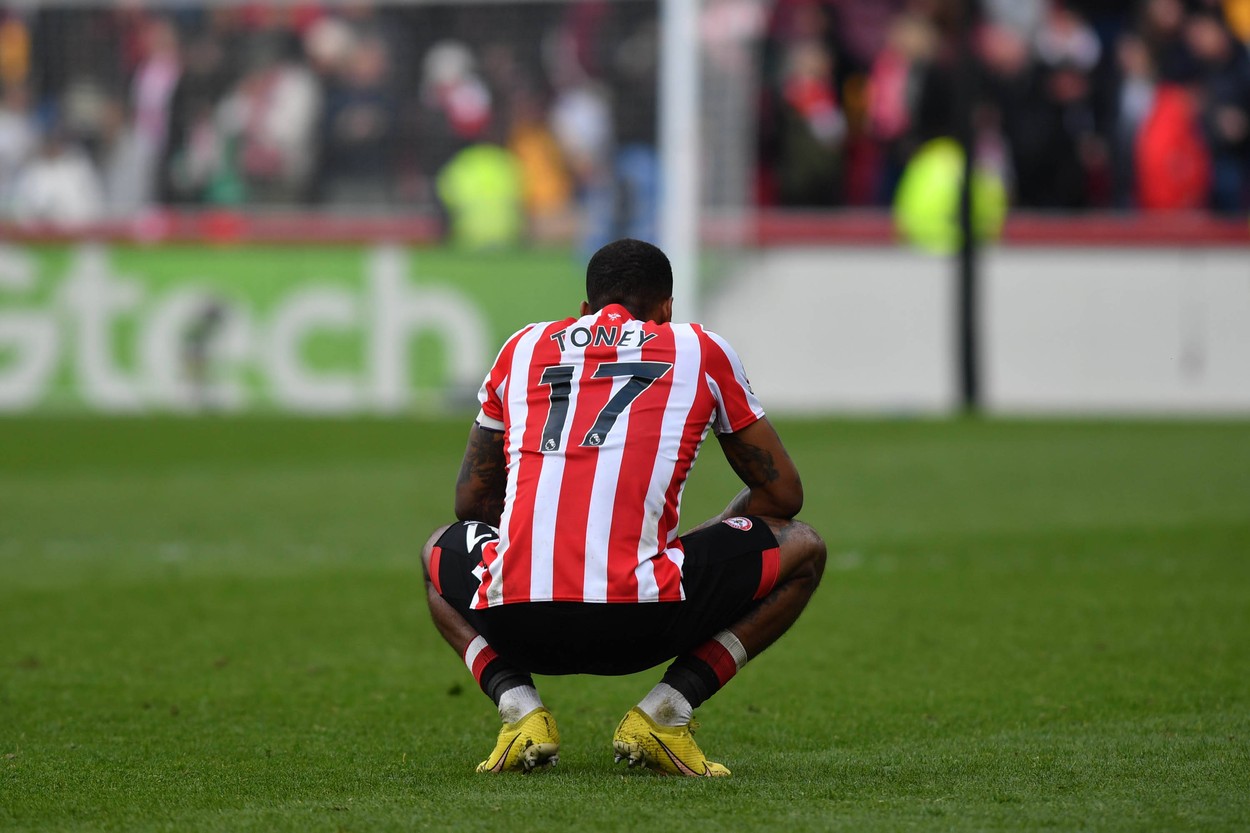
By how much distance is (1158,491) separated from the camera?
12914 mm

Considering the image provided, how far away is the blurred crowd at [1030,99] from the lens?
20.6 m

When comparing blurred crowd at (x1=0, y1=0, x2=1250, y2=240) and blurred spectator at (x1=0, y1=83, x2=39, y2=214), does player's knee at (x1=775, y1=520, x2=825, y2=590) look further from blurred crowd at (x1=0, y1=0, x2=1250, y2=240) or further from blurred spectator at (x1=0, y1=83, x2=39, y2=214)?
blurred spectator at (x1=0, y1=83, x2=39, y2=214)

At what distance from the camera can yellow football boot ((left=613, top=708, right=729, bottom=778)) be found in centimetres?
498

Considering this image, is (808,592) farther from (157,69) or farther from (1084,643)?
(157,69)

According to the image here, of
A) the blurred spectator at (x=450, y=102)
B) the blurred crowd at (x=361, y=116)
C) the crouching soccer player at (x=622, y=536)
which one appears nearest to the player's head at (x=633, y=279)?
the crouching soccer player at (x=622, y=536)

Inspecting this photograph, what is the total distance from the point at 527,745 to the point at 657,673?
2.34 meters

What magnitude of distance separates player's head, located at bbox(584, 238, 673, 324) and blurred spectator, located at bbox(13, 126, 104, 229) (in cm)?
1758

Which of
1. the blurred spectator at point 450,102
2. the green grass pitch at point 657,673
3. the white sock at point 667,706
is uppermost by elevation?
the blurred spectator at point 450,102

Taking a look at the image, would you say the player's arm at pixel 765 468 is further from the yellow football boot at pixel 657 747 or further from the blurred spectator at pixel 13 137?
the blurred spectator at pixel 13 137

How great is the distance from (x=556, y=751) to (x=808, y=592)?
2.58 feet

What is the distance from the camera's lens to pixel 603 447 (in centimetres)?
494

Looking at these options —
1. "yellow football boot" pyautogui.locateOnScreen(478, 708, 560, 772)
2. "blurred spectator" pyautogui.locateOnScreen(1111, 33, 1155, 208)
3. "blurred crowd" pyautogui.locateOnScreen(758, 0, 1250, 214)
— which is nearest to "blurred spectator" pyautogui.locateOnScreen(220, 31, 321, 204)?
"blurred crowd" pyautogui.locateOnScreen(758, 0, 1250, 214)

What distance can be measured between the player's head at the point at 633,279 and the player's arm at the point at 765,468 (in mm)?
393

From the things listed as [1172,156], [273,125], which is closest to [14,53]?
[273,125]
